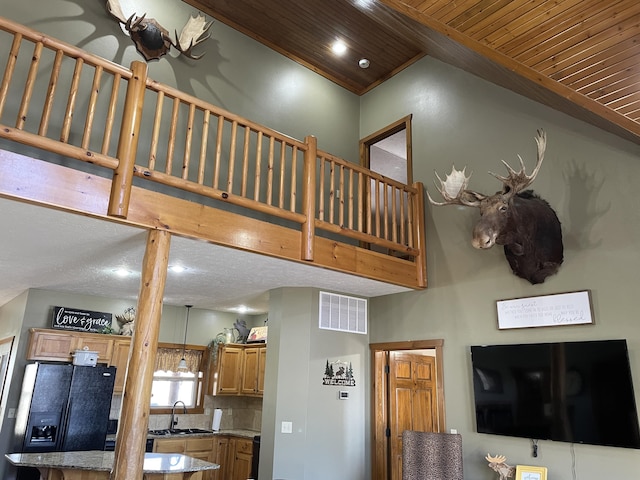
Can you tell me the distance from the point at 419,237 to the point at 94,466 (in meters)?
4.02

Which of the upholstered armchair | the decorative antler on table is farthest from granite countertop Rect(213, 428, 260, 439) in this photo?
the decorative antler on table

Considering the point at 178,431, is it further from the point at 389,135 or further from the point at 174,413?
the point at 389,135

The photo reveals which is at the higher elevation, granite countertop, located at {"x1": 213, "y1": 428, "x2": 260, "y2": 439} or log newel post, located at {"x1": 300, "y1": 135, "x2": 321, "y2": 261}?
log newel post, located at {"x1": 300, "y1": 135, "x2": 321, "y2": 261}

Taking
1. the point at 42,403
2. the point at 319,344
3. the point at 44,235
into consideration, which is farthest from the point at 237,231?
the point at 42,403

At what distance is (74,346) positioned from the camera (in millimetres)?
6258

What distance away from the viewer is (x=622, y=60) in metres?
3.27

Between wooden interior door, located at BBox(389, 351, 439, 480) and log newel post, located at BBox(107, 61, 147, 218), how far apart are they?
390 cm

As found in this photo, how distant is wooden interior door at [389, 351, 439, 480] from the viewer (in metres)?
5.79

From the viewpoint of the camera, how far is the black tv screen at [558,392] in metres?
3.88

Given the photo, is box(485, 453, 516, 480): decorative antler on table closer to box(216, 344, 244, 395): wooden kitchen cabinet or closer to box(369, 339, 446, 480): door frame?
box(369, 339, 446, 480): door frame

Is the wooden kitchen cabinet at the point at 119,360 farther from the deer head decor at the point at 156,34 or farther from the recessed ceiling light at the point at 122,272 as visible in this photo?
the deer head decor at the point at 156,34

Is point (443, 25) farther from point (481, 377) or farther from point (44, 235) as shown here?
point (44, 235)

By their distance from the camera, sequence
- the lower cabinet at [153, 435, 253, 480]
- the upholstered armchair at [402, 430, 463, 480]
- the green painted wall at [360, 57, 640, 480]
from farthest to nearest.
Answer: the lower cabinet at [153, 435, 253, 480] → the upholstered armchair at [402, 430, 463, 480] → the green painted wall at [360, 57, 640, 480]

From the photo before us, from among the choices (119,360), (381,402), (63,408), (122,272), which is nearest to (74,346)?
(119,360)
